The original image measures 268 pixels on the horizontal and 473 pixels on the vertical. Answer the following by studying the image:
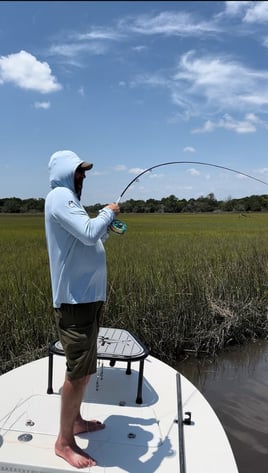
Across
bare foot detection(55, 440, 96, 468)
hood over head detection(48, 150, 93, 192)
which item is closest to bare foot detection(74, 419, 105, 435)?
bare foot detection(55, 440, 96, 468)

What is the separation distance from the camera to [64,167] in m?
2.21

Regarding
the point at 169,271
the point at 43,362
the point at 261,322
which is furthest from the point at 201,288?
the point at 43,362

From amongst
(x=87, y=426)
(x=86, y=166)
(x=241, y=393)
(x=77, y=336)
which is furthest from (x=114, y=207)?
(x=241, y=393)

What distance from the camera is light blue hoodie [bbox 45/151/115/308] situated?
83.0 inches

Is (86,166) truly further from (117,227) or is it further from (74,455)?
(74,455)

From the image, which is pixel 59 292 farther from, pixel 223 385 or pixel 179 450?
pixel 223 385

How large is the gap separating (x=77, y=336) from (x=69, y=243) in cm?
50

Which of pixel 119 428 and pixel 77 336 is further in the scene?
pixel 119 428

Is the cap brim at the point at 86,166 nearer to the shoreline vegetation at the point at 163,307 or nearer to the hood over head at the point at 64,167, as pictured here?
the hood over head at the point at 64,167

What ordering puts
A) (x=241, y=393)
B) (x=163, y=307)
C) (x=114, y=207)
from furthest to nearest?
(x=163, y=307) → (x=241, y=393) → (x=114, y=207)

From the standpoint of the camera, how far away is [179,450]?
92.6 inches

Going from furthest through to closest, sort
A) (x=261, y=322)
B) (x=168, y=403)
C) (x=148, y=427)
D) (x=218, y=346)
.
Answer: (x=261, y=322) < (x=218, y=346) < (x=168, y=403) < (x=148, y=427)

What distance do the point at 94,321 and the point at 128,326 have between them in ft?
10.6

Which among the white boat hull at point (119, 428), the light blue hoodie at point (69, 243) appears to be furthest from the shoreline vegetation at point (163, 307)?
the light blue hoodie at point (69, 243)
